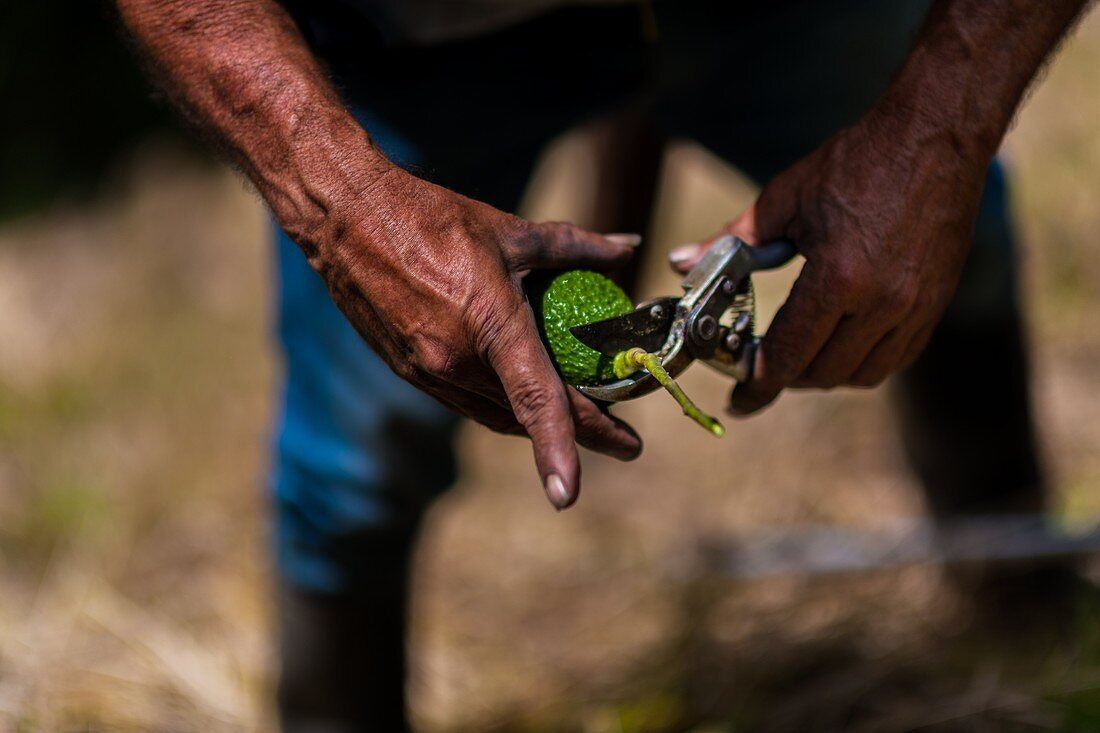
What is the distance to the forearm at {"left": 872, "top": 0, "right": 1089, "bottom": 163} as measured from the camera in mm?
1435

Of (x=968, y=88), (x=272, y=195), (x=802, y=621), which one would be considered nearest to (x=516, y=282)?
(x=272, y=195)

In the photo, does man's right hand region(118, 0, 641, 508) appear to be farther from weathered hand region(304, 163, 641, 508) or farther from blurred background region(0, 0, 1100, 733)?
blurred background region(0, 0, 1100, 733)

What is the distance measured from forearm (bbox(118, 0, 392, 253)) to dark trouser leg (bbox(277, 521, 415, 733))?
94 centimetres

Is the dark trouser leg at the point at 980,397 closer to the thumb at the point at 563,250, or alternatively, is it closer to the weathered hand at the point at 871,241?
the weathered hand at the point at 871,241

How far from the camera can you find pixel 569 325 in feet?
4.65

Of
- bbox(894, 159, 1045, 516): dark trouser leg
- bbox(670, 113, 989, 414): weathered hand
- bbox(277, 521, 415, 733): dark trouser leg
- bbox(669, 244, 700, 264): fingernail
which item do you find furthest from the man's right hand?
bbox(894, 159, 1045, 516): dark trouser leg

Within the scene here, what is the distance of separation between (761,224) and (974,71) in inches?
13.7

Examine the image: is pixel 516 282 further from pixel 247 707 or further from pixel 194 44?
pixel 247 707

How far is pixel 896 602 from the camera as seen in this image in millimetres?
2752

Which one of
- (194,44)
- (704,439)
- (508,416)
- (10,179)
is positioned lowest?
(10,179)

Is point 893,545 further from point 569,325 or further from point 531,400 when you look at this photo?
point 531,400

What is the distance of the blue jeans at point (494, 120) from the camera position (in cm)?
189

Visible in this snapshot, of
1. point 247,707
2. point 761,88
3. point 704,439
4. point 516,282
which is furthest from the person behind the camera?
point 704,439

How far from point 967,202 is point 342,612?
4.65ft
